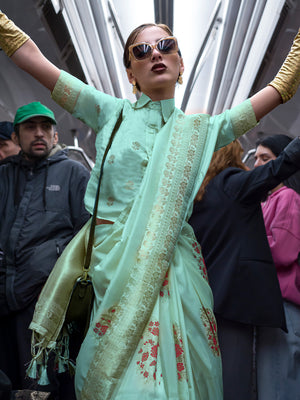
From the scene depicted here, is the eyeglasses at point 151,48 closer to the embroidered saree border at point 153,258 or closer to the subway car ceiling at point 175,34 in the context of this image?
the embroidered saree border at point 153,258

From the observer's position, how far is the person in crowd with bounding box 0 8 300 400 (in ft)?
3.72

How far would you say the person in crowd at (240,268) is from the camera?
1854 mm

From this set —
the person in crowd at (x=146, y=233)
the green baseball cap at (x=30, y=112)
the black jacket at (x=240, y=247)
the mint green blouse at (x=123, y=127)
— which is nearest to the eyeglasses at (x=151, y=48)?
the person in crowd at (x=146, y=233)

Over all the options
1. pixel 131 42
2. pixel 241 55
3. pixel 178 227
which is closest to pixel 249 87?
pixel 241 55

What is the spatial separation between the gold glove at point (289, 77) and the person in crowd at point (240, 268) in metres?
0.40

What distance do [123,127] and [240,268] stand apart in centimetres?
87

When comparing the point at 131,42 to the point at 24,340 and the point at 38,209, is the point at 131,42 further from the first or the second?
the point at 24,340

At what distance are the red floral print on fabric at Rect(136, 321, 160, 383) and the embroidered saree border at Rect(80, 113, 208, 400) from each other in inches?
0.8

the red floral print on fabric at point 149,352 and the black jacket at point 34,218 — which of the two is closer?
the red floral print on fabric at point 149,352

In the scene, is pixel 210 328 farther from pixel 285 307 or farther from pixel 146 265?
pixel 285 307

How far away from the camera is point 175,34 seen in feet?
13.2

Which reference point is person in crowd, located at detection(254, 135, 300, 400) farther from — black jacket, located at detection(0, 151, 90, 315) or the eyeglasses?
black jacket, located at detection(0, 151, 90, 315)

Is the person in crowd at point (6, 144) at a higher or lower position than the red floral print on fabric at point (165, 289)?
higher

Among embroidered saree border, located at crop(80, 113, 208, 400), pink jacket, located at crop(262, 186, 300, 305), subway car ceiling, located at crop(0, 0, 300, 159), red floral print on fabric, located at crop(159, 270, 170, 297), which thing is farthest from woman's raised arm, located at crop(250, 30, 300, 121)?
subway car ceiling, located at crop(0, 0, 300, 159)
